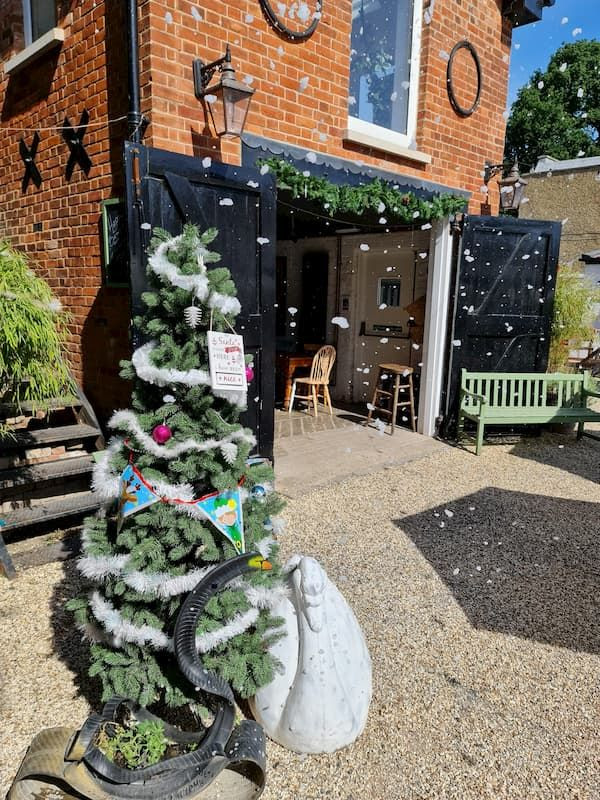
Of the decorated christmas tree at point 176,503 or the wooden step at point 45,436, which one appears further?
the wooden step at point 45,436

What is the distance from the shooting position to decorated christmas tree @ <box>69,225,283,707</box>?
1.89 meters

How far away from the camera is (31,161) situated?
519cm

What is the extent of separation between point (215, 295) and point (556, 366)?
7.06 metres

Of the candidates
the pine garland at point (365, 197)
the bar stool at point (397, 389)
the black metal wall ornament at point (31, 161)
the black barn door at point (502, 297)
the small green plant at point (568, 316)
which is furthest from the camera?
the small green plant at point (568, 316)

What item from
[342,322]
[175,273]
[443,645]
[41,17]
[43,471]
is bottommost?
[443,645]

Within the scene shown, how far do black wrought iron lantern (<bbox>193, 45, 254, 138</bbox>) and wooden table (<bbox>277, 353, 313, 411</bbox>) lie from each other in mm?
4060

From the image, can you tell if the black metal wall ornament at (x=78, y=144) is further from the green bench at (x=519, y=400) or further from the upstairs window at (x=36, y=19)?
the green bench at (x=519, y=400)

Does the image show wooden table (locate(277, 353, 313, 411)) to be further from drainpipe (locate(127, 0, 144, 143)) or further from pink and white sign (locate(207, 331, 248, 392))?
pink and white sign (locate(207, 331, 248, 392))

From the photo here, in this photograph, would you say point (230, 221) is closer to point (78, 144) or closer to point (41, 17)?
point (78, 144)

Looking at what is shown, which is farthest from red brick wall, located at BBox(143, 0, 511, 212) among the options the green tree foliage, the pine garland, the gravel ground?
the green tree foliage

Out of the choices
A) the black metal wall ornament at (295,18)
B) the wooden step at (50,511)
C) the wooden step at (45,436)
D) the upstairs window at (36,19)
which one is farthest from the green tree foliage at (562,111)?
the wooden step at (50,511)

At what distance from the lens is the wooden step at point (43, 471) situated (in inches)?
144

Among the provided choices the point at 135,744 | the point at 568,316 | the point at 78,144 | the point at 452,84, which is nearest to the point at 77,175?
the point at 78,144

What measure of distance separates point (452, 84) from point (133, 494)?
19.5ft
